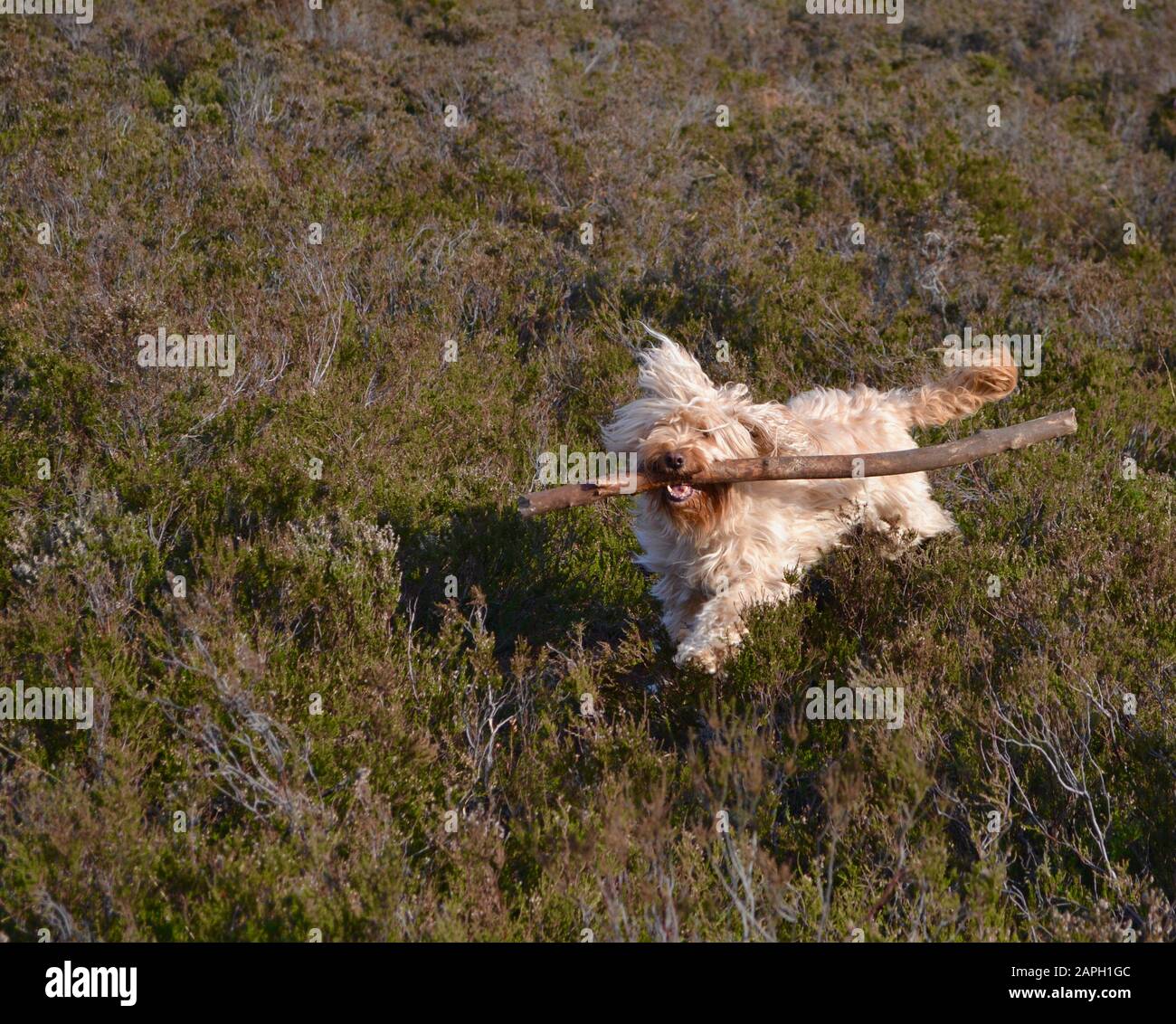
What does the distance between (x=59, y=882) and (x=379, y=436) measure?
323 centimetres

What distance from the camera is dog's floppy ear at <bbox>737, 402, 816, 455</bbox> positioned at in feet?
15.7

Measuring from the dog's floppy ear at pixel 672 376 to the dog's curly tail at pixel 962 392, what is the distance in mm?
1549

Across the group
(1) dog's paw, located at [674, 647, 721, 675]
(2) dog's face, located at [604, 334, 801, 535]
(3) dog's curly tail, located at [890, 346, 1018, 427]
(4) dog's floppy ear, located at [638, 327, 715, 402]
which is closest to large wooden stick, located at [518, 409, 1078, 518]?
(2) dog's face, located at [604, 334, 801, 535]

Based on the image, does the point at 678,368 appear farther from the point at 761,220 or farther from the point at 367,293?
the point at 761,220

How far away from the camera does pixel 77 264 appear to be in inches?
271

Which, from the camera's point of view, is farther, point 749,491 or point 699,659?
point 749,491

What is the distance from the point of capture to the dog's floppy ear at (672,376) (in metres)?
4.76

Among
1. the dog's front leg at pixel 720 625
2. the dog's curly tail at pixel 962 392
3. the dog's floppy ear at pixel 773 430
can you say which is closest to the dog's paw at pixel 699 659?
the dog's front leg at pixel 720 625

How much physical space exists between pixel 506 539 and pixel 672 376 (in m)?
1.33

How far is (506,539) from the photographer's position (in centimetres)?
546

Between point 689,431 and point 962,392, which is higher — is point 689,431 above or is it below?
below

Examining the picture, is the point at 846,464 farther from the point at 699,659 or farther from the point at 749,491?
the point at 699,659

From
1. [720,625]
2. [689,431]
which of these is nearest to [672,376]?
[689,431]
